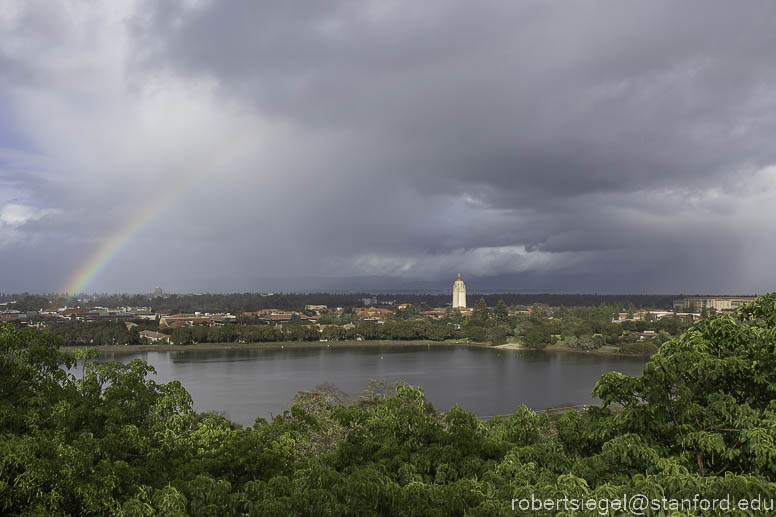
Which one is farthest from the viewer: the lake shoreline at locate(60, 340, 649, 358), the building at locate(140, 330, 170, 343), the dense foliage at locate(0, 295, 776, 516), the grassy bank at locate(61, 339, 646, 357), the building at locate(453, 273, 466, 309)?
the building at locate(453, 273, 466, 309)

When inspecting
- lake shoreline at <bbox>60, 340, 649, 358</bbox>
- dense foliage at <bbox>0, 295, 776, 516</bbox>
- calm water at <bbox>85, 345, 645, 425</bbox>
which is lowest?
lake shoreline at <bbox>60, 340, 649, 358</bbox>

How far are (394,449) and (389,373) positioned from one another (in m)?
26.9

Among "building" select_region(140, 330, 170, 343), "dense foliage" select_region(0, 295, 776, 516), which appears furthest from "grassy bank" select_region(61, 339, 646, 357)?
"dense foliage" select_region(0, 295, 776, 516)

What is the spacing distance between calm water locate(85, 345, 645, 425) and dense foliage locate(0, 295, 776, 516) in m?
12.7

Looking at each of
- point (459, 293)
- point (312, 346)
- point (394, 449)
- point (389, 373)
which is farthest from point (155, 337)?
point (459, 293)

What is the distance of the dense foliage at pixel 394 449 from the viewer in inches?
110

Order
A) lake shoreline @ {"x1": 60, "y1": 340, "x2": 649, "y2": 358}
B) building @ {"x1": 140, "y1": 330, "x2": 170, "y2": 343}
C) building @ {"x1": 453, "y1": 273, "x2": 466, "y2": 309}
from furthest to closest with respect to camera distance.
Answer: building @ {"x1": 453, "y1": 273, "x2": 466, "y2": 309}, building @ {"x1": 140, "y1": 330, "x2": 170, "y2": 343}, lake shoreline @ {"x1": 60, "y1": 340, "x2": 649, "y2": 358}

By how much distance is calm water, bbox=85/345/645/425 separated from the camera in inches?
871

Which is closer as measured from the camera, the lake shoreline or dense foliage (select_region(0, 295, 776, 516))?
dense foliage (select_region(0, 295, 776, 516))

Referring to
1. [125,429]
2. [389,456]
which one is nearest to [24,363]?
[125,429]

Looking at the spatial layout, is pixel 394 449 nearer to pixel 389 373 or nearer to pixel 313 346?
pixel 389 373

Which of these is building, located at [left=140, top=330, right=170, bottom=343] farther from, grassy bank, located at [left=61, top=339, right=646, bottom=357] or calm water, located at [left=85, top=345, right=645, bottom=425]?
calm water, located at [left=85, top=345, right=645, bottom=425]

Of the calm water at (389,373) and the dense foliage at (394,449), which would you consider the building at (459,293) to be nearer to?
the calm water at (389,373)

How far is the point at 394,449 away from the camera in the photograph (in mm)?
4305
